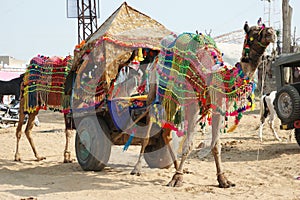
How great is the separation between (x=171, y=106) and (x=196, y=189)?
1214mm

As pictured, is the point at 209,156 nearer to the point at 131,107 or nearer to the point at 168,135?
the point at 168,135

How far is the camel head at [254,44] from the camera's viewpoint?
5610 millimetres

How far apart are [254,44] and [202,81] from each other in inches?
33.7

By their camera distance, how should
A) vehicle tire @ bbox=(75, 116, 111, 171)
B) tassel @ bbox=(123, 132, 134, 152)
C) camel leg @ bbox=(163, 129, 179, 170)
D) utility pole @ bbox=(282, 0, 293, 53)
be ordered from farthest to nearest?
1. utility pole @ bbox=(282, 0, 293, 53)
2. camel leg @ bbox=(163, 129, 179, 170)
3. vehicle tire @ bbox=(75, 116, 111, 171)
4. tassel @ bbox=(123, 132, 134, 152)

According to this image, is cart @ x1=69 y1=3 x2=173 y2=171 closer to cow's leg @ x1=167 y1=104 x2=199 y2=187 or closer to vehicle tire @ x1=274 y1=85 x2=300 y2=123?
cow's leg @ x1=167 y1=104 x2=199 y2=187

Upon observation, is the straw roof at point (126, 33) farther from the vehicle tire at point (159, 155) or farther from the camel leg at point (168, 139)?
the vehicle tire at point (159, 155)

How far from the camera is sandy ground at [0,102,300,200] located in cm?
575

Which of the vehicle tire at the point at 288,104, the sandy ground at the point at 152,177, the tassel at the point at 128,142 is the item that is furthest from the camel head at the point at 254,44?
the vehicle tire at the point at 288,104

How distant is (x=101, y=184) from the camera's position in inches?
254

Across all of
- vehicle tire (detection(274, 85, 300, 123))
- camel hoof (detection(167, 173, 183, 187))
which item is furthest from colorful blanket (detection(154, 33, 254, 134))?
vehicle tire (detection(274, 85, 300, 123))

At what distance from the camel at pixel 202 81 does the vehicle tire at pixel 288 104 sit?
2928 millimetres

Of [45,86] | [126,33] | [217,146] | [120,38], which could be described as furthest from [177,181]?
[45,86]

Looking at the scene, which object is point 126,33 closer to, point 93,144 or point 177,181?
point 93,144

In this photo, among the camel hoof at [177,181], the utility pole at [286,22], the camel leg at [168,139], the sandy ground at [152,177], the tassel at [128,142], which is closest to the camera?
the sandy ground at [152,177]
